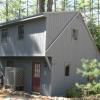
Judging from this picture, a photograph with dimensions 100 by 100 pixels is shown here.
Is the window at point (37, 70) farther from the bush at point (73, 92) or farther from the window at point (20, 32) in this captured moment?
the bush at point (73, 92)

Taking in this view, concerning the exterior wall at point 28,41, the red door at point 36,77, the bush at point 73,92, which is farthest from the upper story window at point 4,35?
the bush at point 73,92

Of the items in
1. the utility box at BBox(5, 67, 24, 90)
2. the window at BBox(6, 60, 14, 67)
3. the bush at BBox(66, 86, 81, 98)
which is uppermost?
the window at BBox(6, 60, 14, 67)

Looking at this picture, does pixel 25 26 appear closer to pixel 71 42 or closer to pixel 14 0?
pixel 71 42


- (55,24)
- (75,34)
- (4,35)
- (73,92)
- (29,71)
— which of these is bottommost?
(73,92)

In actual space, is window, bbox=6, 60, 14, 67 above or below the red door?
above

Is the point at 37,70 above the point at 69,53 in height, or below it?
Answer: below

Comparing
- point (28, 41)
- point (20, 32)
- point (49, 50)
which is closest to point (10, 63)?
point (20, 32)

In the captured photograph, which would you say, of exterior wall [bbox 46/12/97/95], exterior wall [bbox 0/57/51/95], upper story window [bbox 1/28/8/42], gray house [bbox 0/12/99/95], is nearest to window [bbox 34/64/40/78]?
gray house [bbox 0/12/99/95]

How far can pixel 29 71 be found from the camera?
24.2 meters

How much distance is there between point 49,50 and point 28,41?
2.79m

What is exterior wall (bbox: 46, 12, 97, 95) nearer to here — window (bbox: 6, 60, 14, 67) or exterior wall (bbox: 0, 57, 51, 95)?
exterior wall (bbox: 0, 57, 51, 95)

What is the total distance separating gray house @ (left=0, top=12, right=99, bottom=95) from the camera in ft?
70.5

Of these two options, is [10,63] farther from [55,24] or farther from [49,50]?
[55,24]

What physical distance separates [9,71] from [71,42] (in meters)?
5.92
